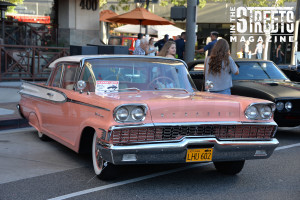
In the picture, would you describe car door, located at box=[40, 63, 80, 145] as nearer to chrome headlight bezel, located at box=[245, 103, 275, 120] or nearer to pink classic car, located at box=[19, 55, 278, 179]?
pink classic car, located at box=[19, 55, 278, 179]

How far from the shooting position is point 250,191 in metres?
5.26

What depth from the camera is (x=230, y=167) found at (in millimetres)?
5949

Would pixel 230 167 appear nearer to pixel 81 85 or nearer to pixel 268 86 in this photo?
pixel 81 85

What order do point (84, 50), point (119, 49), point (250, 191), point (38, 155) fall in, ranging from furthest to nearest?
1. point (119, 49)
2. point (84, 50)
3. point (38, 155)
4. point (250, 191)

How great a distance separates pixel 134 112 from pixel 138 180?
101 cm

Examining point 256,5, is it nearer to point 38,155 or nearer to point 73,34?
point 73,34

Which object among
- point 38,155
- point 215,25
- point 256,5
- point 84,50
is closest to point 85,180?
point 38,155

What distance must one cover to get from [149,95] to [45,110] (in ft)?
6.77

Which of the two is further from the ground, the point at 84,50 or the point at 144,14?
the point at 144,14

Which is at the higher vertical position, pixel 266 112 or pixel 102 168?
pixel 266 112

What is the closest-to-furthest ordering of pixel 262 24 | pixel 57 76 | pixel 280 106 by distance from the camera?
pixel 57 76
pixel 280 106
pixel 262 24

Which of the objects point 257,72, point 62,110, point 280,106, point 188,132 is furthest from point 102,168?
point 257,72

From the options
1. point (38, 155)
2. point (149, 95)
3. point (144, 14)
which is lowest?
point (38, 155)

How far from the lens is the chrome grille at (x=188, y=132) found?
4875 mm
